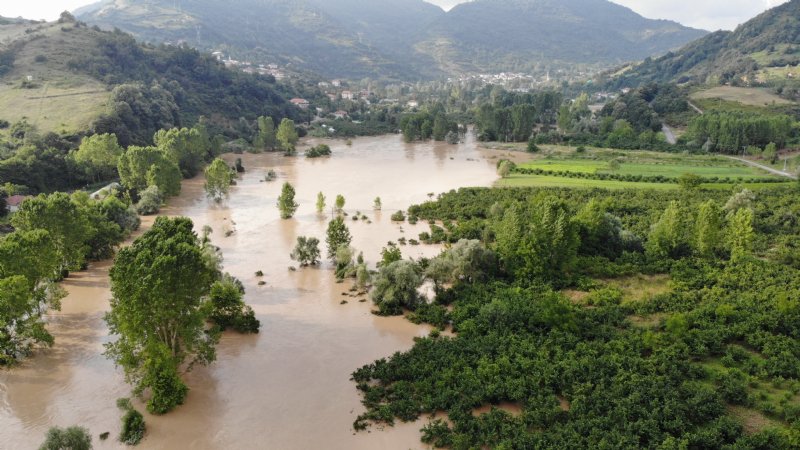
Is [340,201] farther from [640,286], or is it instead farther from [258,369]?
[640,286]

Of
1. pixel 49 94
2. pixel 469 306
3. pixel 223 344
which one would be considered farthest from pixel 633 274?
pixel 49 94

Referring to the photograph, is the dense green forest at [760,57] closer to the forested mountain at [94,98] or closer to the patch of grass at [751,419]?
the forested mountain at [94,98]

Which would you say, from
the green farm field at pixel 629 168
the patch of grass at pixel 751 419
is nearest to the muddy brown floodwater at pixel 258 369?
the patch of grass at pixel 751 419

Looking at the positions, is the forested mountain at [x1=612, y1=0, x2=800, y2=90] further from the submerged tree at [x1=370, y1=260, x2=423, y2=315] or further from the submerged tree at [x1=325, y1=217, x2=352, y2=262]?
the submerged tree at [x1=370, y1=260, x2=423, y2=315]

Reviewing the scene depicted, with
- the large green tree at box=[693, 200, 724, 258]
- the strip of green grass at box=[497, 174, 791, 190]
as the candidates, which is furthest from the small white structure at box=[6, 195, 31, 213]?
the large green tree at box=[693, 200, 724, 258]

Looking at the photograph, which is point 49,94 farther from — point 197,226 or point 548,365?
point 548,365

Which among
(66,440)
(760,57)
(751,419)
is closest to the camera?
(66,440)

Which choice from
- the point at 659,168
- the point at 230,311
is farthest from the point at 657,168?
the point at 230,311
